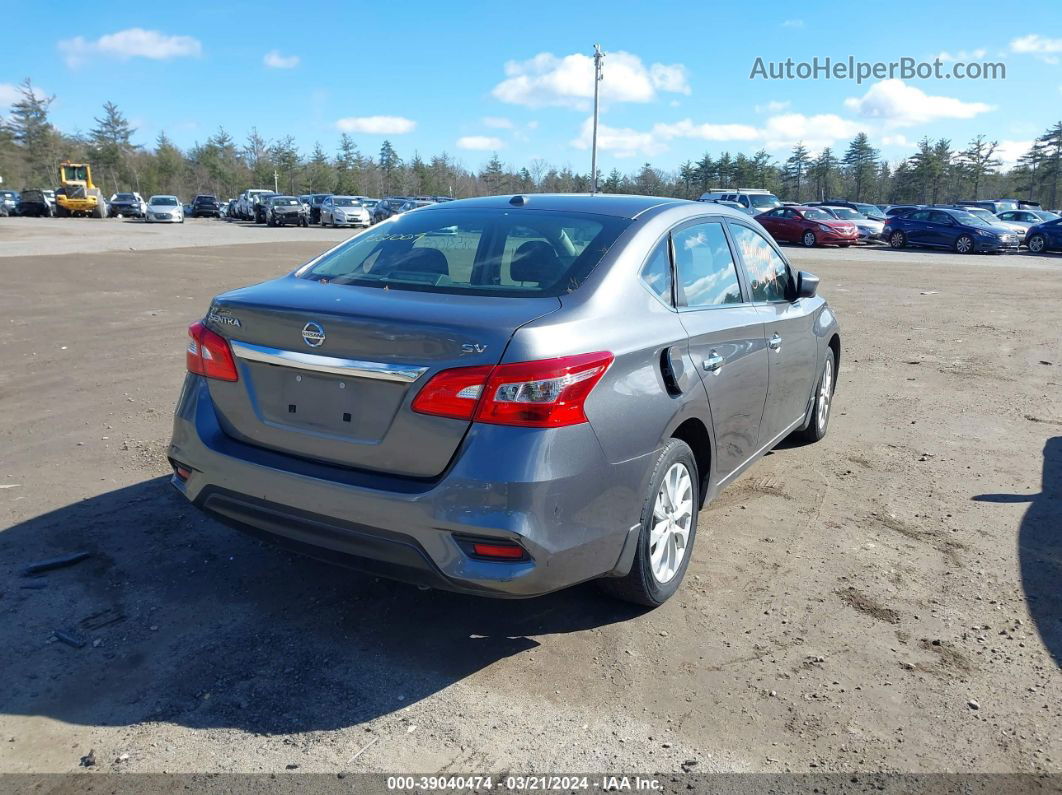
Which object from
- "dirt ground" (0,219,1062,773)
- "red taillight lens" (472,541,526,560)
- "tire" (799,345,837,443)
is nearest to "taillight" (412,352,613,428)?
"red taillight lens" (472,541,526,560)

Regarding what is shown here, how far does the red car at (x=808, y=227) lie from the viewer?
101ft

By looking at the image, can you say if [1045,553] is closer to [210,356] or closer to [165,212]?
[210,356]

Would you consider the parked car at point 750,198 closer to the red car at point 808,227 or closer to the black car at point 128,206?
the red car at point 808,227

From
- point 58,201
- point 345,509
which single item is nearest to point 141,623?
point 345,509

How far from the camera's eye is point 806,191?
279ft

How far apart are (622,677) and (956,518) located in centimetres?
269

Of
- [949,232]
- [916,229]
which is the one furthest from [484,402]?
[916,229]

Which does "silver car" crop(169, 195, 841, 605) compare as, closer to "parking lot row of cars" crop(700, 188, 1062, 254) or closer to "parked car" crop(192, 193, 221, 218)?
"parking lot row of cars" crop(700, 188, 1062, 254)

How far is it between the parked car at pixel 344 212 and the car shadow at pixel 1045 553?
138 ft

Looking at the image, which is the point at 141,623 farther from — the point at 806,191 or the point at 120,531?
the point at 806,191

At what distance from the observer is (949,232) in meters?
29.4

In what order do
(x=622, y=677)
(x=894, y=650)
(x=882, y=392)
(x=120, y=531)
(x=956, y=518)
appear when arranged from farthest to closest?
(x=882, y=392) < (x=956, y=518) < (x=120, y=531) < (x=894, y=650) < (x=622, y=677)

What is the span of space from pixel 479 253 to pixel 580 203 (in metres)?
0.67

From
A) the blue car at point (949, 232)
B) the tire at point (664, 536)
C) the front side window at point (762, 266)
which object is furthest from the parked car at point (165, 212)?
the tire at point (664, 536)
